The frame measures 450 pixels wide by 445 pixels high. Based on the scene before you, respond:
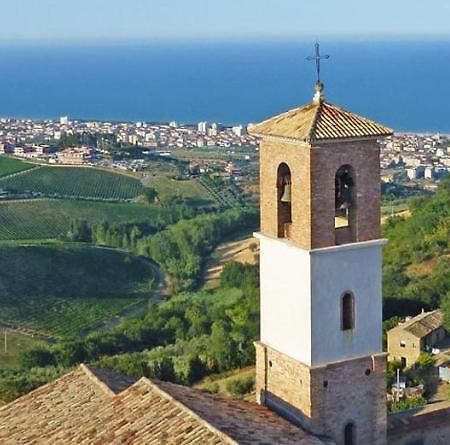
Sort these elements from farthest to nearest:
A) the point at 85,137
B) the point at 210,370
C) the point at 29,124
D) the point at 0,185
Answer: the point at 29,124
the point at 85,137
the point at 0,185
the point at 210,370

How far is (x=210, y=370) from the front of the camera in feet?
88.4

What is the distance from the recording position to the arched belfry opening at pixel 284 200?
12.7 metres

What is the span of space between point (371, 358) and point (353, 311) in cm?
66

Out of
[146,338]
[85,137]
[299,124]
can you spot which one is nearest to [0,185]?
[85,137]

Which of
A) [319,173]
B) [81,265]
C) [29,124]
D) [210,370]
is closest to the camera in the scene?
[319,173]

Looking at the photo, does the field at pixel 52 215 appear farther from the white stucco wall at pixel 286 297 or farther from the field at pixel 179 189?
the white stucco wall at pixel 286 297

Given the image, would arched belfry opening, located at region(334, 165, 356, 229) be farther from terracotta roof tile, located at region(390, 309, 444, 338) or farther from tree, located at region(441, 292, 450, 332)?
tree, located at region(441, 292, 450, 332)

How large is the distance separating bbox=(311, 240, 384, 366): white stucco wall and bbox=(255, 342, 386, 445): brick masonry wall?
0.56ft

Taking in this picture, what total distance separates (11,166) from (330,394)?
61.3 meters

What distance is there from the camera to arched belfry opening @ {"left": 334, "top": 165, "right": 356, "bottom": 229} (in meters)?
12.4

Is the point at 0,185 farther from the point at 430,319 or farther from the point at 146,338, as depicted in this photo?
the point at 430,319

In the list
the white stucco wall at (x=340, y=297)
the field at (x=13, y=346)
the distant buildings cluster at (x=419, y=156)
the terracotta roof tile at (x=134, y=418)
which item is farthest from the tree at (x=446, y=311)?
the distant buildings cluster at (x=419, y=156)

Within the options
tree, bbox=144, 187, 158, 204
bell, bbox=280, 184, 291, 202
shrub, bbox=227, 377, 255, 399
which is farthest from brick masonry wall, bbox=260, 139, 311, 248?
tree, bbox=144, 187, 158, 204

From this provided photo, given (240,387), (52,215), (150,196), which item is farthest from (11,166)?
(240,387)
